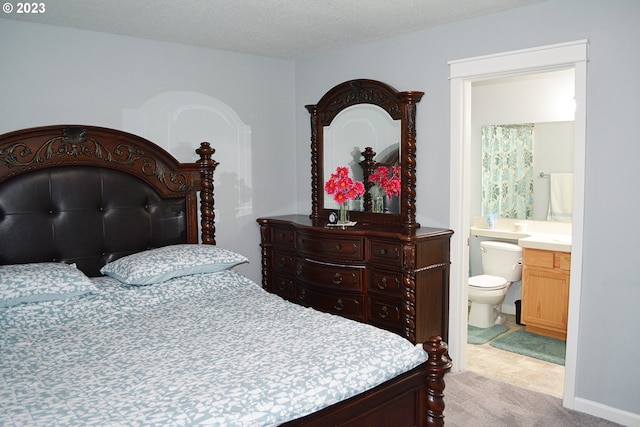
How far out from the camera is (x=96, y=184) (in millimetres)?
3248

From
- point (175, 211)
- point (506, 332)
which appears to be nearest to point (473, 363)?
point (506, 332)

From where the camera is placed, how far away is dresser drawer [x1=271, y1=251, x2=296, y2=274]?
157 inches

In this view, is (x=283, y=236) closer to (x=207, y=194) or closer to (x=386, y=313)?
(x=207, y=194)

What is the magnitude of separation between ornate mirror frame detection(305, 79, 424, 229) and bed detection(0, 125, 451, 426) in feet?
2.99

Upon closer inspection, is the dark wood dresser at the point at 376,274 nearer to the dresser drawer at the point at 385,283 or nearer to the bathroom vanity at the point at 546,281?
the dresser drawer at the point at 385,283

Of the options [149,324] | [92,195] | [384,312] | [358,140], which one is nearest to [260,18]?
[358,140]

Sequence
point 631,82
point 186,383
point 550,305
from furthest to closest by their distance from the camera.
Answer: point 550,305, point 631,82, point 186,383

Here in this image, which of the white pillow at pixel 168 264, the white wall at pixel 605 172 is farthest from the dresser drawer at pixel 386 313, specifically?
the white wall at pixel 605 172

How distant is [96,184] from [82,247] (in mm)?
407

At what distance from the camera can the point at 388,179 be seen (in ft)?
12.1

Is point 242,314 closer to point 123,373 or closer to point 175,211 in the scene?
point 123,373

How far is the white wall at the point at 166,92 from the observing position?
3.10m

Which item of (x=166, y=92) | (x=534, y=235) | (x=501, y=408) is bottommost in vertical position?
(x=501, y=408)

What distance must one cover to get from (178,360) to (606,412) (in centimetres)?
235
